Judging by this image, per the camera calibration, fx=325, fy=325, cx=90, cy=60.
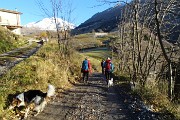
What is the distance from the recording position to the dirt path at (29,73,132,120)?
11688mm

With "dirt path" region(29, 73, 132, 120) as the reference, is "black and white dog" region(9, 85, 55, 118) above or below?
above

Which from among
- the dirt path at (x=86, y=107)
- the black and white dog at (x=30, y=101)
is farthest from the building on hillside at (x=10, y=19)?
the black and white dog at (x=30, y=101)

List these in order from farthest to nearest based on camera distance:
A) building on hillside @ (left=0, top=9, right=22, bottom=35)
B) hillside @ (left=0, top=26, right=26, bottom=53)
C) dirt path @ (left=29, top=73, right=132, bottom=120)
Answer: building on hillside @ (left=0, top=9, right=22, bottom=35)
hillside @ (left=0, top=26, right=26, bottom=53)
dirt path @ (left=29, top=73, right=132, bottom=120)

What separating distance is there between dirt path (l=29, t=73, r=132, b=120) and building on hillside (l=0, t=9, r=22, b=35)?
155 feet

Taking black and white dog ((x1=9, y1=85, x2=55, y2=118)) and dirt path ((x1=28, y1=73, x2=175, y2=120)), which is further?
black and white dog ((x1=9, y1=85, x2=55, y2=118))

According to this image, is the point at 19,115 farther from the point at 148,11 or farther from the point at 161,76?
the point at 148,11

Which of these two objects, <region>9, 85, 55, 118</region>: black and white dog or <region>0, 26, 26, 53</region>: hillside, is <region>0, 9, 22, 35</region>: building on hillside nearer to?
<region>0, 26, 26, 53</region>: hillside

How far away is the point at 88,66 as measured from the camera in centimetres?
2081

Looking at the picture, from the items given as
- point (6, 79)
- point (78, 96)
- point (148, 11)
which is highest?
point (148, 11)

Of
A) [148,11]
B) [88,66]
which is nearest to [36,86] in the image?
[88,66]

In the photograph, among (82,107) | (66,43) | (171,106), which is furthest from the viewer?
(66,43)

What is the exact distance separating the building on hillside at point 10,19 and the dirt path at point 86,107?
47156 millimetres

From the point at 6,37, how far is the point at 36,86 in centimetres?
3001

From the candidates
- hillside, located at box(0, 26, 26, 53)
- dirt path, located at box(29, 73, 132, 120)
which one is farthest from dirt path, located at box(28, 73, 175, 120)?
hillside, located at box(0, 26, 26, 53)
